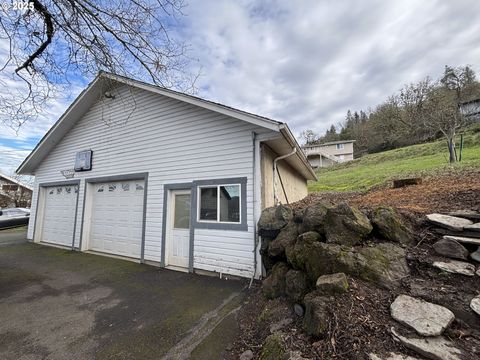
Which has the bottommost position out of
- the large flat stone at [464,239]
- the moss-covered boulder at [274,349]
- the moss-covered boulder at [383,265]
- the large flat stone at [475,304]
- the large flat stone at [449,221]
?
the moss-covered boulder at [274,349]

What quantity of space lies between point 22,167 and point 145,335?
11143 millimetres

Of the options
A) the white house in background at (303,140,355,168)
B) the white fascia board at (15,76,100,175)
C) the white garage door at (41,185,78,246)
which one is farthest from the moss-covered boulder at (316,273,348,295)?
the white house in background at (303,140,355,168)

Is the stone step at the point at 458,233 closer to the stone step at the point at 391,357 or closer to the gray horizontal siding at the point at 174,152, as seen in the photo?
the stone step at the point at 391,357

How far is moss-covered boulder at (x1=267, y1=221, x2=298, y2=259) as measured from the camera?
13.2 feet

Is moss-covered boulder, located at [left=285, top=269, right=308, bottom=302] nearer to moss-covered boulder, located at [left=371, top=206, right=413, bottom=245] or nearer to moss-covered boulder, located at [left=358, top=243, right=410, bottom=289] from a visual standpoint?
moss-covered boulder, located at [left=358, top=243, right=410, bottom=289]

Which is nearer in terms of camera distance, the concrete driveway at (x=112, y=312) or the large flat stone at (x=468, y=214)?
the concrete driveway at (x=112, y=312)

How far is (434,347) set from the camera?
180 centimetres

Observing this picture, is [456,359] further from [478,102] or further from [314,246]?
[478,102]

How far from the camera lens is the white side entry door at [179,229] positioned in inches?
234

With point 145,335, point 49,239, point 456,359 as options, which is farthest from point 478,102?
point 49,239

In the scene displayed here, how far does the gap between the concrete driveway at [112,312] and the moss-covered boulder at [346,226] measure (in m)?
2.05

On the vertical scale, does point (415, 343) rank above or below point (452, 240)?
below

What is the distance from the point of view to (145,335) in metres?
3.09

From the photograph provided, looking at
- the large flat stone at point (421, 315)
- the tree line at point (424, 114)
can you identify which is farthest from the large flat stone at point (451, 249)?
the tree line at point (424, 114)
